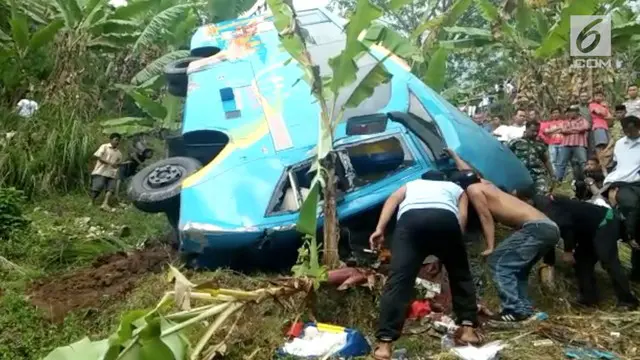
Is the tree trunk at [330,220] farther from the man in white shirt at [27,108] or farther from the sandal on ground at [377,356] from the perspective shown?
the man in white shirt at [27,108]

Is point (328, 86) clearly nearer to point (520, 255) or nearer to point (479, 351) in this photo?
point (520, 255)

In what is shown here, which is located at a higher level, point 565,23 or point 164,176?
point 565,23

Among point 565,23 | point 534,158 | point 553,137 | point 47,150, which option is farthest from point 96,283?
point 565,23

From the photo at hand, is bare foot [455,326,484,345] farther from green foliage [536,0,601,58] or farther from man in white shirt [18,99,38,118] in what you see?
man in white shirt [18,99,38,118]

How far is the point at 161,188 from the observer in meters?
7.17

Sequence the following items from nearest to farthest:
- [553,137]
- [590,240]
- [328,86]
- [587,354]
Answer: [587,354], [328,86], [590,240], [553,137]

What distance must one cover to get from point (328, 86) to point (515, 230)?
1.78 metres

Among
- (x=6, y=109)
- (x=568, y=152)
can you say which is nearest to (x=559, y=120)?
(x=568, y=152)

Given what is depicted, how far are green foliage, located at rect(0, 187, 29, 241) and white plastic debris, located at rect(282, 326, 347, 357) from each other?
13.9 ft

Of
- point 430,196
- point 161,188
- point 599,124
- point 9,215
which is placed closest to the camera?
point 430,196

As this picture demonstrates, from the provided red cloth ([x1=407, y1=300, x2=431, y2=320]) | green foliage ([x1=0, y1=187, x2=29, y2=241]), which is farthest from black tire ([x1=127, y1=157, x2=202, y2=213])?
red cloth ([x1=407, y1=300, x2=431, y2=320])

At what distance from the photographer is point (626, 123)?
6.77 metres

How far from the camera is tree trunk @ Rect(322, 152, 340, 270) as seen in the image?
5961 mm

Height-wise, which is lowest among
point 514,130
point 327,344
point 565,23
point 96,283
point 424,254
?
point 514,130
